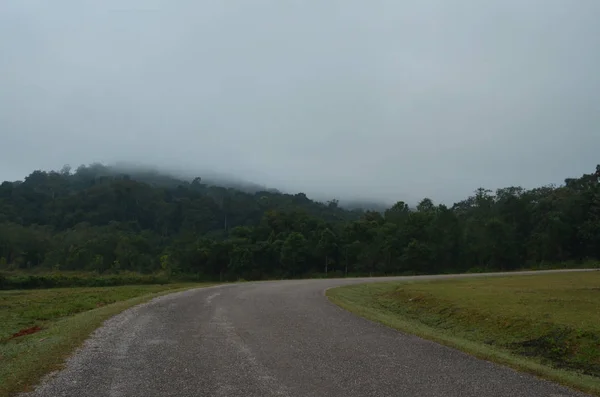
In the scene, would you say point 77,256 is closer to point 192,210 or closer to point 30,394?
point 192,210

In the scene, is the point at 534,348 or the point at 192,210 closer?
the point at 534,348

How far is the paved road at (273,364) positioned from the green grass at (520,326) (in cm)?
122

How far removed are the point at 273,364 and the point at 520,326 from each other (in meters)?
9.63

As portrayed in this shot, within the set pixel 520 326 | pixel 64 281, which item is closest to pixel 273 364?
pixel 520 326

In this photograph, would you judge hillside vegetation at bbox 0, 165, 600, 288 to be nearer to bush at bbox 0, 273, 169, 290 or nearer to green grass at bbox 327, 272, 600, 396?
bush at bbox 0, 273, 169, 290

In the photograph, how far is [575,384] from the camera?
922cm


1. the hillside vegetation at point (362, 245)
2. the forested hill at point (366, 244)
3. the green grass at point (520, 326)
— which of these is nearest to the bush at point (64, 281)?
the hillside vegetation at point (362, 245)

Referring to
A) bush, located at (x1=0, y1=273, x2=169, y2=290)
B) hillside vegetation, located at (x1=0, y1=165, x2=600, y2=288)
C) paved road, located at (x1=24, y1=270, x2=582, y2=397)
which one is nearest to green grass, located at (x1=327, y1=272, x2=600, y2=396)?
paved road, located at (x1=24, y1=270, x2=582, y2=397)

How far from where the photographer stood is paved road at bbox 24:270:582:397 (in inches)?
338

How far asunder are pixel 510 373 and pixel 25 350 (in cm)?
1165

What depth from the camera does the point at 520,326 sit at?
1585cm

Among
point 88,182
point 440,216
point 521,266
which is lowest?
point 521,266

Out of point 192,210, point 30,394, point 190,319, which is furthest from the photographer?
point 192,210

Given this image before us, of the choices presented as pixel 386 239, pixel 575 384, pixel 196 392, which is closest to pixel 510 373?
pixel 575 384
